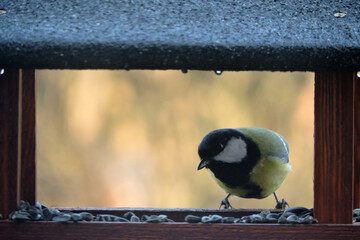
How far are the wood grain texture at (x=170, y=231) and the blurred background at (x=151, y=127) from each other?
2010 mm

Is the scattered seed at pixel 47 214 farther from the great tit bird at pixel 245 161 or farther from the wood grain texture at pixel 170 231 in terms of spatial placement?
the great tit bird at pixel 245 161

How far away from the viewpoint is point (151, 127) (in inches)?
158

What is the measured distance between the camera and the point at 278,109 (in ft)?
13.0

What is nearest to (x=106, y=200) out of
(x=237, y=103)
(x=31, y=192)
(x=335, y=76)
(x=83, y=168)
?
(x=83, y=168)

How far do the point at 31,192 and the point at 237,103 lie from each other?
2117 millimetres

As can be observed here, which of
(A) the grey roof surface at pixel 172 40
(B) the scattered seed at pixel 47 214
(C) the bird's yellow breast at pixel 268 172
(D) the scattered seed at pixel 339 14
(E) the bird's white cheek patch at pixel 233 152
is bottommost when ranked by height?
(B) the scattered seed at pixel 47 214

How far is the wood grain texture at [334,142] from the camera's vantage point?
187cm

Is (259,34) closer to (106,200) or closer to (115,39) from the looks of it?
(115,39)

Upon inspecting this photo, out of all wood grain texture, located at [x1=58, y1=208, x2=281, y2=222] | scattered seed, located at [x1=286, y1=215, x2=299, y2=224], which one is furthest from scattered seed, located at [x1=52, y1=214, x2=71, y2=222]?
scattered seed, located at [x1=286, y1=215, x2=299, y2=224]

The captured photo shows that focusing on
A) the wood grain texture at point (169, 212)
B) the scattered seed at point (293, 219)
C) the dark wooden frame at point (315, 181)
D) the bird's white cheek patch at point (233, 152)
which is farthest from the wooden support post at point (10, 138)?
the bird's white cheek patch at point (233, 152)

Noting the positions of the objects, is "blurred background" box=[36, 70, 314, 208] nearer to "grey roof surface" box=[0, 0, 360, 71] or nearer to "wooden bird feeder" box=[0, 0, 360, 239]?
"wooden bird feeder" box=[0, 0, 360, 239]

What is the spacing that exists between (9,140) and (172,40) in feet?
1.87

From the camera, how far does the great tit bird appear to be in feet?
8.46

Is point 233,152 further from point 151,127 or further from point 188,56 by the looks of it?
point 151,127
